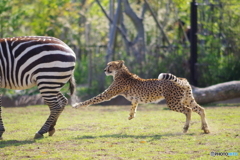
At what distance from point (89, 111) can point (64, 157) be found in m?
5.60

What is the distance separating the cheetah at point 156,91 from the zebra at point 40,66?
623mm

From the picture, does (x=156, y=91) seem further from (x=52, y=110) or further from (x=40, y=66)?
(x=40, y=66)

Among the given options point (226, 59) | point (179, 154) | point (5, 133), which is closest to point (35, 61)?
point (5, 133)

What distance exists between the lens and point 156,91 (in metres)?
8.30

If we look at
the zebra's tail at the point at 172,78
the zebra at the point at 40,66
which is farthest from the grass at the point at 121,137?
the zebra's tail at the point at 172,78

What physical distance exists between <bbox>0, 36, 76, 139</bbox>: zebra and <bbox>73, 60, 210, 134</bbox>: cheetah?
62 centimetres

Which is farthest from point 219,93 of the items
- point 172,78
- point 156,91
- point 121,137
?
point 121,137

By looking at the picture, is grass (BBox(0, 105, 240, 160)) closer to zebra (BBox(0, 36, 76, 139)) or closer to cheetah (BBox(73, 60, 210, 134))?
cheetah (BBox(73, 60, 210, 134))

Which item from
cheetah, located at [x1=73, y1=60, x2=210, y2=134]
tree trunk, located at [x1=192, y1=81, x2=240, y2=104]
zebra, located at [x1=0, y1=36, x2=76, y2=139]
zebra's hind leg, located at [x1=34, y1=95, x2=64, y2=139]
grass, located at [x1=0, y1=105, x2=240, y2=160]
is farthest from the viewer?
tree trunk, located at [x1=192, y1=81, x2=240, y2=104]

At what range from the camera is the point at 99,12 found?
2473 cm

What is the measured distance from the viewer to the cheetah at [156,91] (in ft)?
26.3

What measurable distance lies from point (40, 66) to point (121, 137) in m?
1.93

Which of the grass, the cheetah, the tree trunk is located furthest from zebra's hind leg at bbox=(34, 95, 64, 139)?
the tree trunk

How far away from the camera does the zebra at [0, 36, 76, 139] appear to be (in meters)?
7.77
